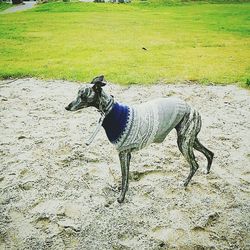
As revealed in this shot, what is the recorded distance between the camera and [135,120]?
13.3ft

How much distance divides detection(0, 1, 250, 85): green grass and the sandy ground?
287cm

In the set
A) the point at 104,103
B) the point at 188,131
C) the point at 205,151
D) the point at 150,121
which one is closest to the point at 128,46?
the point at 205,151

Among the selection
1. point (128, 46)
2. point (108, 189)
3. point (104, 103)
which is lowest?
point (128, 46)

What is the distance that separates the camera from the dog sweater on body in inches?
157

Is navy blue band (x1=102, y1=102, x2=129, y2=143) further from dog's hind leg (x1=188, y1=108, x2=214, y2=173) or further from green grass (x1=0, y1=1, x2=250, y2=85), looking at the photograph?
green grass (x1=0, y1=1, x2=250, y2=85)

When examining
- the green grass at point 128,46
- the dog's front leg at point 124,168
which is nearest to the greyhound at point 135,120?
the dog's front leg at point 124,168

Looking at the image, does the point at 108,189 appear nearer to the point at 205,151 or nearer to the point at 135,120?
the point at 135,120

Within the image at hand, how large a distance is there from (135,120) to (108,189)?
1392 millimetres

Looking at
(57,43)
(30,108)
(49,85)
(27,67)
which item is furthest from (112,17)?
(30,108)

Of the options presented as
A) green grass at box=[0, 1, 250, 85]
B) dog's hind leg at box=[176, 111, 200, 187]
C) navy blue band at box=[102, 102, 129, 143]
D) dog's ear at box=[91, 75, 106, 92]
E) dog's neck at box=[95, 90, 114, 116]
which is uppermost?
dog's ear at box=[91, 75, 106, 92]

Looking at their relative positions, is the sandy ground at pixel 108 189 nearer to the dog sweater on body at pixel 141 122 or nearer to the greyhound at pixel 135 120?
the greyhound at pixel 135 120

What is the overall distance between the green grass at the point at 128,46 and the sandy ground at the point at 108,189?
287cm

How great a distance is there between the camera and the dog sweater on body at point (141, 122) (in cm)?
399

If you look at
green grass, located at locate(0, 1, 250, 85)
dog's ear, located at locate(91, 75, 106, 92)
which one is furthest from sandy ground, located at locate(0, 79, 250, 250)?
green grass, located at locate(0, 1, 250, 85)
